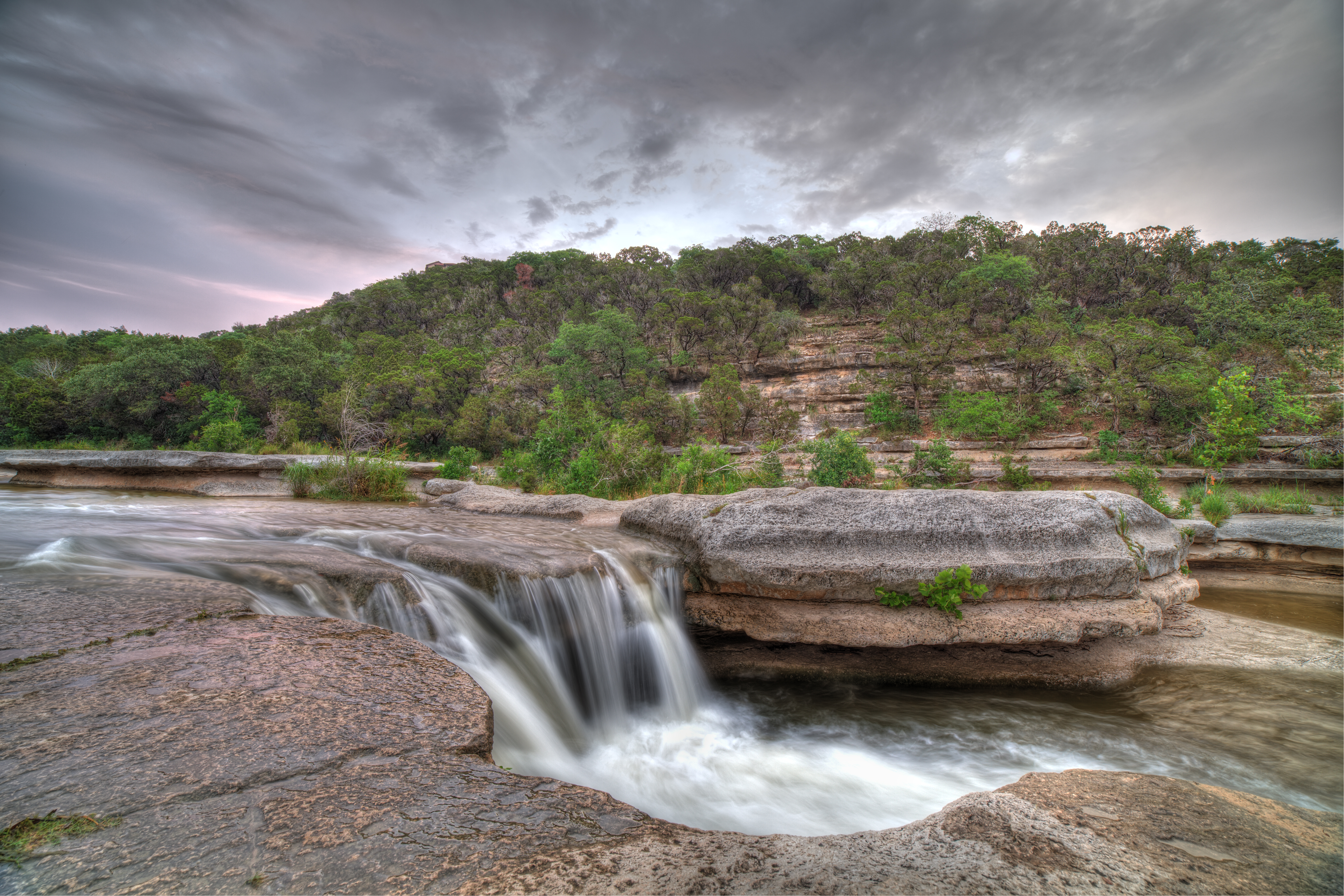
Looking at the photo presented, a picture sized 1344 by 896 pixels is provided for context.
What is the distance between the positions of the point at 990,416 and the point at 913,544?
20.9m

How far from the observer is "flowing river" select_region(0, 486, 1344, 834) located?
12.2 feet

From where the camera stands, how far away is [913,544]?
18.7ft

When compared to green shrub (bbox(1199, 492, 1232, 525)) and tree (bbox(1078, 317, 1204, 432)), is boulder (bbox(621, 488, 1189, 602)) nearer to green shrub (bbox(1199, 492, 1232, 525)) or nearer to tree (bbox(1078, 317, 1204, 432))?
green shrub (bbox(1199, 492, 1232, 525))

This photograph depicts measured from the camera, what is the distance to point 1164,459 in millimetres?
20703

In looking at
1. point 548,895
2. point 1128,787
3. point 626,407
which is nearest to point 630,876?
point 548,895

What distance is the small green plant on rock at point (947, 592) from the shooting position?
538 cm

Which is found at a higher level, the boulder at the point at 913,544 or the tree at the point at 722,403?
the tree at the point at 722,403

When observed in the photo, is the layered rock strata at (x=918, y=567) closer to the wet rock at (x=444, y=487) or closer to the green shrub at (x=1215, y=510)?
the wet rock at (x=444, y=487)

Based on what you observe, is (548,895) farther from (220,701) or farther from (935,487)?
(935,487)

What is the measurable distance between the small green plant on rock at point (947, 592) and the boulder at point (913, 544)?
8 cm

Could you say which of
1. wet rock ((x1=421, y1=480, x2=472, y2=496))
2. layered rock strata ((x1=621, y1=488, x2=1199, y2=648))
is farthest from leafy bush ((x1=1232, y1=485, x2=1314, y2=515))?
wet rock ((x1=421, y1=480, x2=472, y2=496))

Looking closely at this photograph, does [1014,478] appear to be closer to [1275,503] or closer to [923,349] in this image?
[1275,503]

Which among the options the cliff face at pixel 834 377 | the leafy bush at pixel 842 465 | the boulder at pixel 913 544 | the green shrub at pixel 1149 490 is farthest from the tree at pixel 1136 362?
the boulder at pixel 913 544

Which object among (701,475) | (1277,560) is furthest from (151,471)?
(1277,560)
